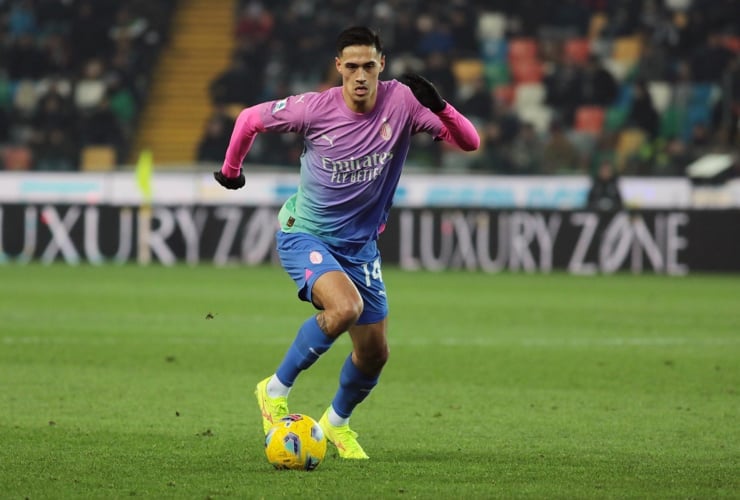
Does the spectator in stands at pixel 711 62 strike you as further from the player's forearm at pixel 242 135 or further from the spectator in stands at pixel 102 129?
the player's forearm at pixel 242 135

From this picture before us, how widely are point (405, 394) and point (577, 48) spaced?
17.8m

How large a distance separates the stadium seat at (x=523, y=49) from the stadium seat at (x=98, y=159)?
24.0ft

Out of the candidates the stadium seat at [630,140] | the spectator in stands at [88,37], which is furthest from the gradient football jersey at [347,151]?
the spectator in stands at [88,37]

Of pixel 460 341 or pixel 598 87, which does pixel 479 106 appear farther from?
pixel 460 341

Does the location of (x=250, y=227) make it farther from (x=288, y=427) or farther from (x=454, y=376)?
(x=288, y=427)

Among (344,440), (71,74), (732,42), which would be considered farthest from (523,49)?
(344,440)

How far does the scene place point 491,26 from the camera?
26.7 m

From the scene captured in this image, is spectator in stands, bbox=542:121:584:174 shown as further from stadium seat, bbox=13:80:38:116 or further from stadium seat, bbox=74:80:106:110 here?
stadium seat, bbox=13:80:38:116

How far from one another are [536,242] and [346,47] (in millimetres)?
14825

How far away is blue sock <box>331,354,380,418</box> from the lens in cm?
686

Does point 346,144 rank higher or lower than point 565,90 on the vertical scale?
higher

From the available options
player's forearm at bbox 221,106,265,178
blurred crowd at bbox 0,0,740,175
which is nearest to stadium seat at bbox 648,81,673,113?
blurred crowd at bbox 0,0,740,175

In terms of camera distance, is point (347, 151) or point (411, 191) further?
point (411, 191)

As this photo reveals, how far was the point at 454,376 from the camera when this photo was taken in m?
10.0
